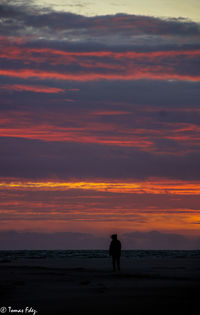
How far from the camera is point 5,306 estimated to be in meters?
17.2

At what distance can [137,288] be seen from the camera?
23.0 meters

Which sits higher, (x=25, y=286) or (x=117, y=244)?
(x=117, y=244)

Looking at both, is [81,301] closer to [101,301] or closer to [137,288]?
[101,301]

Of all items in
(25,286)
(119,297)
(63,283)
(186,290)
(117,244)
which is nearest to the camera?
(119,297)

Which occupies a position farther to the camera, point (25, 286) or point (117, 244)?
point (117, 244)

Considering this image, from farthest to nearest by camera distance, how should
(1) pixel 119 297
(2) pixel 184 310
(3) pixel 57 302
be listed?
(1) pixel 119 297
(3) pixel 57 302
(2) pixel 184 310

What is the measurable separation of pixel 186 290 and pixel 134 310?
588 cm

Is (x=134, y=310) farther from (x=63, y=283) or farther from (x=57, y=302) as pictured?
(x=63, y=283)

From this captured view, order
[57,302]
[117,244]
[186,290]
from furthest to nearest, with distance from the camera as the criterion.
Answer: [117,244]
[186,290]
[57,302]

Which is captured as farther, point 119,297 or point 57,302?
point 119,297

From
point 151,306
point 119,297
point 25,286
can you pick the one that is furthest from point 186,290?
point 25,286

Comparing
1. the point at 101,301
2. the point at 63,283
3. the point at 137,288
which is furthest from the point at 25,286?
the point at 101,301

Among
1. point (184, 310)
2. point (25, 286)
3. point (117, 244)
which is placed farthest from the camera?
point (117, 244)

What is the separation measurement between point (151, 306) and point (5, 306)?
4334 millimetres
